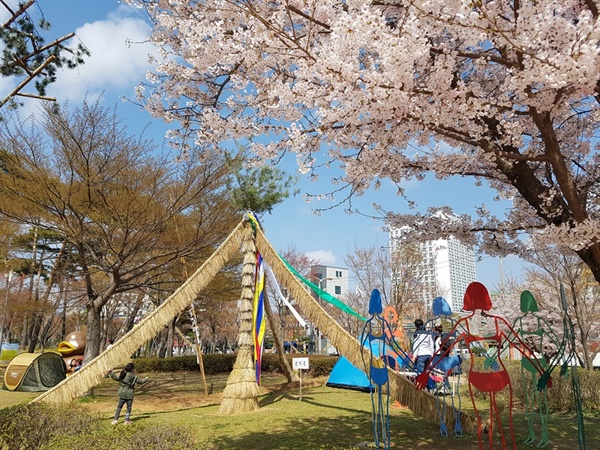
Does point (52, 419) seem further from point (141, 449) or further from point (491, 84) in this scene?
point (491, 84)

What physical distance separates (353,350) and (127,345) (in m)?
3.99

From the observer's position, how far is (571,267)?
1302 centimetres

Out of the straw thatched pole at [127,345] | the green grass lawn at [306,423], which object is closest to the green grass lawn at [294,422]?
the green grass lawn at [306,423]

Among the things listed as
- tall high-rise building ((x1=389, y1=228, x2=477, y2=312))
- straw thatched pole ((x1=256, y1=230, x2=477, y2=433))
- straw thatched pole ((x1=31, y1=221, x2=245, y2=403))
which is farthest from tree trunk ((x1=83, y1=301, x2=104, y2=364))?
tall high-rise building ((x1=389, y1=228, x2=477, y2=312))

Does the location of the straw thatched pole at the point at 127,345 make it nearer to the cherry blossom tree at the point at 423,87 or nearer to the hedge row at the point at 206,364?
the cherry blossom tree at the point at 423,87

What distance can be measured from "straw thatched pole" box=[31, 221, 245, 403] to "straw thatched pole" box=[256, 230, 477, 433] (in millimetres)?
1576

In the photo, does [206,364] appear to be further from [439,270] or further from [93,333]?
[439,270]

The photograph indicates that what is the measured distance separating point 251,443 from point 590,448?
4536 mm

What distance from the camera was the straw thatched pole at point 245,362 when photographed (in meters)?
8.47

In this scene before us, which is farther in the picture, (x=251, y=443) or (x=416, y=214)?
(x=416, y=214)

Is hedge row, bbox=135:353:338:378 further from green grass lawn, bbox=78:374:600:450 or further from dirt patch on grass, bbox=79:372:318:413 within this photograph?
green grass lawn, bbox=78:374:600:450

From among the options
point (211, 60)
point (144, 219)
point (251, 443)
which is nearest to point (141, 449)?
point (251, 443)

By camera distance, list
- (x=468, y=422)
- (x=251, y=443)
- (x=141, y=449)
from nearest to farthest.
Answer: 1. (x=141, y=449)
2. (x=251, y=443)
3. (x=468, y=422)

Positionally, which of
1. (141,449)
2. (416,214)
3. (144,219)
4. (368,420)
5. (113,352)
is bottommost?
(368,420)
